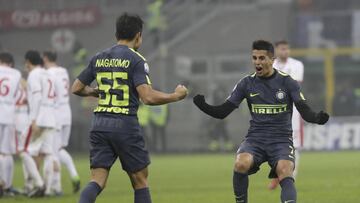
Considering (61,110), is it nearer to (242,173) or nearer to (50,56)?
(50,56)

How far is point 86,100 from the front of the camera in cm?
3812

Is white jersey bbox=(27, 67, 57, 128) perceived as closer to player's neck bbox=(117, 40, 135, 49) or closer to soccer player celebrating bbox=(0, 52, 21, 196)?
soccer player celebrating bbox=(0, 52, 21, 196)

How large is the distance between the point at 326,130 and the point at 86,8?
10624 millimetres

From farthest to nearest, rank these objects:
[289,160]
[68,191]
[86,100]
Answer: [86,100] < [68,191] < [289,160]

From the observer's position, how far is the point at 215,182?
20359mm

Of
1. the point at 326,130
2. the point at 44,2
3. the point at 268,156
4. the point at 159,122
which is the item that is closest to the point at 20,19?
the point at 44,2

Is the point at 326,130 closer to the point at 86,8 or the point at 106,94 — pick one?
the point at 86,8

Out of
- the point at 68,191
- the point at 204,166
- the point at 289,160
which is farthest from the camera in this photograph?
the point at 204,166

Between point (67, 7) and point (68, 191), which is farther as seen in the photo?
point (67, 7)

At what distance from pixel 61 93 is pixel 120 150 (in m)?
7.32

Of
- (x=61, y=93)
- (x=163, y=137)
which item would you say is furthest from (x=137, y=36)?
(x=163, y=137)

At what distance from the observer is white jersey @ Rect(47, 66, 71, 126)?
17797 millimetres

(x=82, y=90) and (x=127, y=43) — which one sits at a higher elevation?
(x=127, y=43)

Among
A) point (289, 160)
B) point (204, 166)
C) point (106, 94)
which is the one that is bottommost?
point (204, 166)
